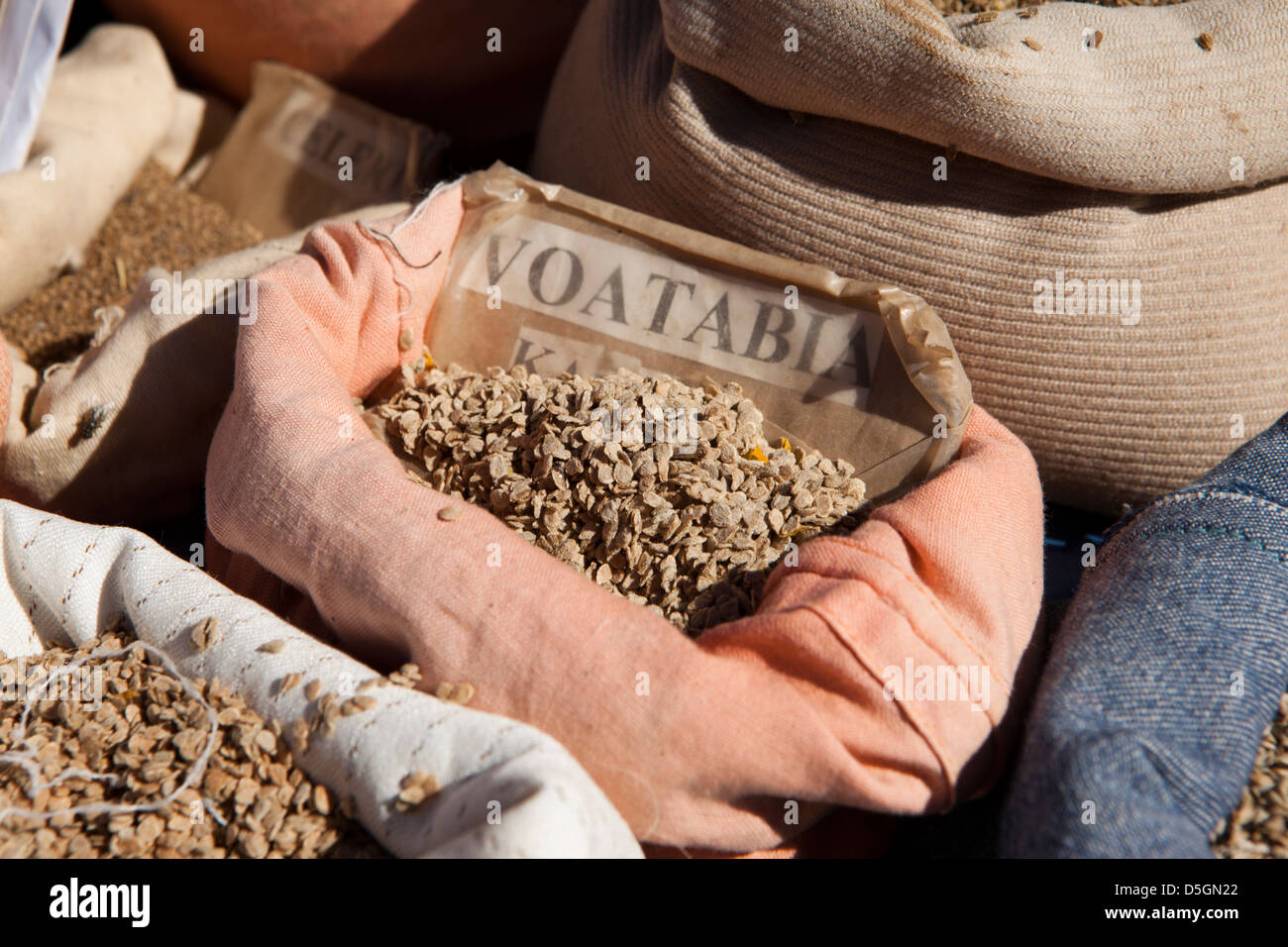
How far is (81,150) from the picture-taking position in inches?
52.4

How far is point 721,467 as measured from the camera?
2.96 ft

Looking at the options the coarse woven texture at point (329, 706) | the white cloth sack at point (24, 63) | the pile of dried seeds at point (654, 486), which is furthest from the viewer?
the white cloth sack at point (24, 63)

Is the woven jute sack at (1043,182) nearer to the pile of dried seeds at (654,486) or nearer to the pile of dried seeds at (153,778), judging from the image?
the pile of dried seeds at (654,486)

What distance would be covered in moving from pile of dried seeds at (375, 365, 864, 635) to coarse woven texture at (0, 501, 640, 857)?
200 millimetres

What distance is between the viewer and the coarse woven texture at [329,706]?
0.66m

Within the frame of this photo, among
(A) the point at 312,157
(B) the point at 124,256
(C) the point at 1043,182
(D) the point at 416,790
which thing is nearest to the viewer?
(D) the point at 416,790

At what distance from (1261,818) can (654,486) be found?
1.78ft

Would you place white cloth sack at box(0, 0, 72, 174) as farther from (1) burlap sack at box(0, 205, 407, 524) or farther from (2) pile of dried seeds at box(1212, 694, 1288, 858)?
(2) pile of dried seeds at box(1212, 694, 1288, 858)

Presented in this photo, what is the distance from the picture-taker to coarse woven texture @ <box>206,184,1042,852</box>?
72cm

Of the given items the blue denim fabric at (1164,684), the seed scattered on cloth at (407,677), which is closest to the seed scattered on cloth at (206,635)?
the seed scattered on cloth at (407,677)

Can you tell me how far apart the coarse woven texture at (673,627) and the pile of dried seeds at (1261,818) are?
168 mm

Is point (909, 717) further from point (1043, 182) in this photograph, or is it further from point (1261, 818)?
point (1043, 182)

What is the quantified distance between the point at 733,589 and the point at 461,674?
0.25 metres

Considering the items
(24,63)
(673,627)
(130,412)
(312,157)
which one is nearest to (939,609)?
(673,627)
